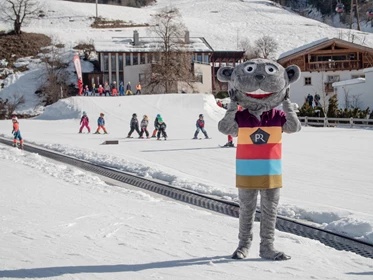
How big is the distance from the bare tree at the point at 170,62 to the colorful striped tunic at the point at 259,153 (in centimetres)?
4399

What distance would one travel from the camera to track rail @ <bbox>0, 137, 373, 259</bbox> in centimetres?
644

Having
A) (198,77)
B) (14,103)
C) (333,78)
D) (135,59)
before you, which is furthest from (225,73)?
(135,59)

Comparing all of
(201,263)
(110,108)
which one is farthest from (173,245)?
(110,108)

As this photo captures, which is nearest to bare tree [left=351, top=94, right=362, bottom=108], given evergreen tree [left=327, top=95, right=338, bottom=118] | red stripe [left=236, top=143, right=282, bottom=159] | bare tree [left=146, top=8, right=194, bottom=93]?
evergreen tree [left=327, top=95, right=338, bottom=118]

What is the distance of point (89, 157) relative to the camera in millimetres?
16844

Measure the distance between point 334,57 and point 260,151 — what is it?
47.0m

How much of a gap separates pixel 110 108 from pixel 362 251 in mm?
36689

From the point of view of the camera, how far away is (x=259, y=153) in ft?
16.4

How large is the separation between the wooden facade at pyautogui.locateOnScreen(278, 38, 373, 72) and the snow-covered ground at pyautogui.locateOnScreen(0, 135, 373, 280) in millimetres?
42790

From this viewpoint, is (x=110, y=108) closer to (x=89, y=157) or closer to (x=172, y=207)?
(x=89, y=157)

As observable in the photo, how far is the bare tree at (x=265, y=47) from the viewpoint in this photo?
75.7 m

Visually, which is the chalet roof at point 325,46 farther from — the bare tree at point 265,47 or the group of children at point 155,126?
A: the group of children at point 155,126

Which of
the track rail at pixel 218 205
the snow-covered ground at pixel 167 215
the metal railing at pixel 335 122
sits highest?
the metal railing at pixel 335 122

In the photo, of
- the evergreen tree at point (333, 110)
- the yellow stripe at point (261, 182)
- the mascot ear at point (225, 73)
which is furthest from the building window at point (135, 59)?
the yellow stripe at point (261, 182)
